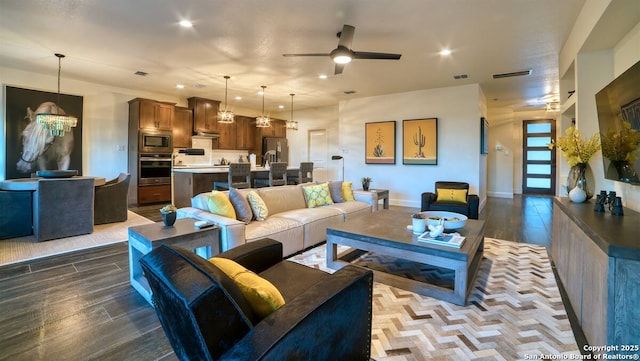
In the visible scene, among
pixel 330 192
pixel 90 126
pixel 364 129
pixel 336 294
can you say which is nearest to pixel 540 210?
pixel 364 129

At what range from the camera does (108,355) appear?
1.72 m

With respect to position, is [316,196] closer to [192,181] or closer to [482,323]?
A: [482,323]

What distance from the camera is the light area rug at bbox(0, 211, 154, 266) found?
11.1 feet

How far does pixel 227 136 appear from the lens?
27.9 ft

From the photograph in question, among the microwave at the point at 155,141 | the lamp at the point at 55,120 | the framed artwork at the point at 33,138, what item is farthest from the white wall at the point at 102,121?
the lamp at the point at 55,120

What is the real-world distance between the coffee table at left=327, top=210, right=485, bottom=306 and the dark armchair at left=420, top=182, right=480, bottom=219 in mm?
1447

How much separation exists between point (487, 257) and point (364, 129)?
16.2ft

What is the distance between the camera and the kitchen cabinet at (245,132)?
28.8 feet

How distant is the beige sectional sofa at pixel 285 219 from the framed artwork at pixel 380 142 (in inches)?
116

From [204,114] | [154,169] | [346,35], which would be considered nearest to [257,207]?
[346,35]

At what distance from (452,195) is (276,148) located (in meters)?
6.08

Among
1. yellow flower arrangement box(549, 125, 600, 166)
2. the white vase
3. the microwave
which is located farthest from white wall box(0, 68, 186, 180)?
the white vase

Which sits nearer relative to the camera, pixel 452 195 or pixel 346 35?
pixel 346 35

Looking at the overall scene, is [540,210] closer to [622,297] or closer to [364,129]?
[364,129]
